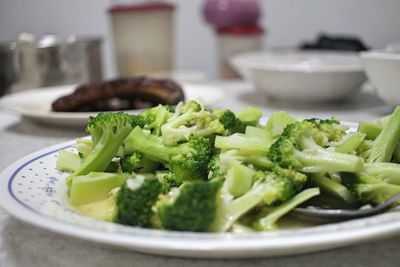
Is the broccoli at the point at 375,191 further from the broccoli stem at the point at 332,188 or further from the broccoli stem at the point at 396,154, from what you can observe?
the broccoli stem at the point at 396,154

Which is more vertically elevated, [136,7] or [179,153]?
[136,7]

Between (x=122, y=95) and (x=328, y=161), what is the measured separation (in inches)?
35.7

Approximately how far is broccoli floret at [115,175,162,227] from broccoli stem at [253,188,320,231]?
0.13 meters

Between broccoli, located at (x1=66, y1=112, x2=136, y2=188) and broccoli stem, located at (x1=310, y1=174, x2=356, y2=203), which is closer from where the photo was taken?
broccoli stem, located at (x1=310, y1=174, x2=356, y2=203)

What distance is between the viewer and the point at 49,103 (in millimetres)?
1605

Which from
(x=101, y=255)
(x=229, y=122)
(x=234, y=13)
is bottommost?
(x=101, y=255)

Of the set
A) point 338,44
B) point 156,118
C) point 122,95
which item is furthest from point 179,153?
point 338,44

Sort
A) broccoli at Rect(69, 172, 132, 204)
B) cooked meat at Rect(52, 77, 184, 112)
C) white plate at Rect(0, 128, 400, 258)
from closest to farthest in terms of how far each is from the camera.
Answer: white plate at Rect(0, 128, 400, 258) → broccoli at Rect(69, 172, 132, 204) → cooked meat at Rect(52, 77, 184, 112)

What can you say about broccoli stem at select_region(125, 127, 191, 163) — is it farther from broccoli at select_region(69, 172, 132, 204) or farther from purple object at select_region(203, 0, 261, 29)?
purple object at select_region(203, 0, 261, 29)

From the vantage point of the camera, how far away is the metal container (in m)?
1.95

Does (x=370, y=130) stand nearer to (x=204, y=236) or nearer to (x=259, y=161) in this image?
(x=259, y=161)

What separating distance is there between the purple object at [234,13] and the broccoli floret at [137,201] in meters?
2.05

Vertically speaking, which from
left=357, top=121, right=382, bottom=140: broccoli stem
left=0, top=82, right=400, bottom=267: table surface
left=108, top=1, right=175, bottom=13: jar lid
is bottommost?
left=0, top=82, right=400, bottom=267: table surface

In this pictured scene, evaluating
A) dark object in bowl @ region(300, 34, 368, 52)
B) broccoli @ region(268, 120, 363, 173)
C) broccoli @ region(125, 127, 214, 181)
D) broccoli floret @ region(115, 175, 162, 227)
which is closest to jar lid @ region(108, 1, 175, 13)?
dark object in bowl @ region(300, 34, 368, 52)
